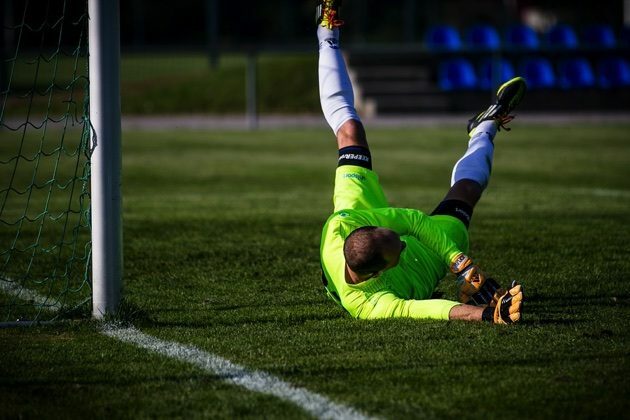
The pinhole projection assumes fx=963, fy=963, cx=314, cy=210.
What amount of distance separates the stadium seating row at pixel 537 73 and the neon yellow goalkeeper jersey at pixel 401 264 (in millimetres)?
22438

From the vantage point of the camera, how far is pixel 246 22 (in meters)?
36.5

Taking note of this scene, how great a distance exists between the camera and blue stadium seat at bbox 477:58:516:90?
2814 cm

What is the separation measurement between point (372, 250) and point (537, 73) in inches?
959

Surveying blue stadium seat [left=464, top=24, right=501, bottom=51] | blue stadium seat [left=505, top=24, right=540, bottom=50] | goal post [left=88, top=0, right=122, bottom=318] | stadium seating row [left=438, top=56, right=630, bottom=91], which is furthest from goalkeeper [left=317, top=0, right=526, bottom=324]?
blue stadium seat [left=505, top=24, right=540, bottom=50]

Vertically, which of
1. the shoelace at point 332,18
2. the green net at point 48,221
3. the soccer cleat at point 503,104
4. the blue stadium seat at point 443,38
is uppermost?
the blue stadium seat at point 443,38

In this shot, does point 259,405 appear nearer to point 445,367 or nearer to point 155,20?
point 445,367

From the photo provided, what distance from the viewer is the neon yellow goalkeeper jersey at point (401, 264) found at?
5984 millimetres

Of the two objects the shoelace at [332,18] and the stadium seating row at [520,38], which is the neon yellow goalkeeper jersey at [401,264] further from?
the stadium seating row at [520,38]

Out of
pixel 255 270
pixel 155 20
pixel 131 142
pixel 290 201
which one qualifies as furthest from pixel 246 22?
pixel 255 270

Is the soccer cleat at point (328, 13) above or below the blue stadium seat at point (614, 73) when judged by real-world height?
above

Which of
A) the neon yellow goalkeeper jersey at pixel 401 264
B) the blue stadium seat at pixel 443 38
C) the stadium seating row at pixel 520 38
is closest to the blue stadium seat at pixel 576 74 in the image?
the stadium seating row at pixel 520 38

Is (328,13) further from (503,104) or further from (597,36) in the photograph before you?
(597,36)

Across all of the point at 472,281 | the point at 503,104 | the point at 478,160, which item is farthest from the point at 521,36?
the point at 472,281

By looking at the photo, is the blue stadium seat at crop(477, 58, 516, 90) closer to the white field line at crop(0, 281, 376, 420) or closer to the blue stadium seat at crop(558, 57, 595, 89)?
the blue stadium seat at crop(558, 57, 595, 89)
